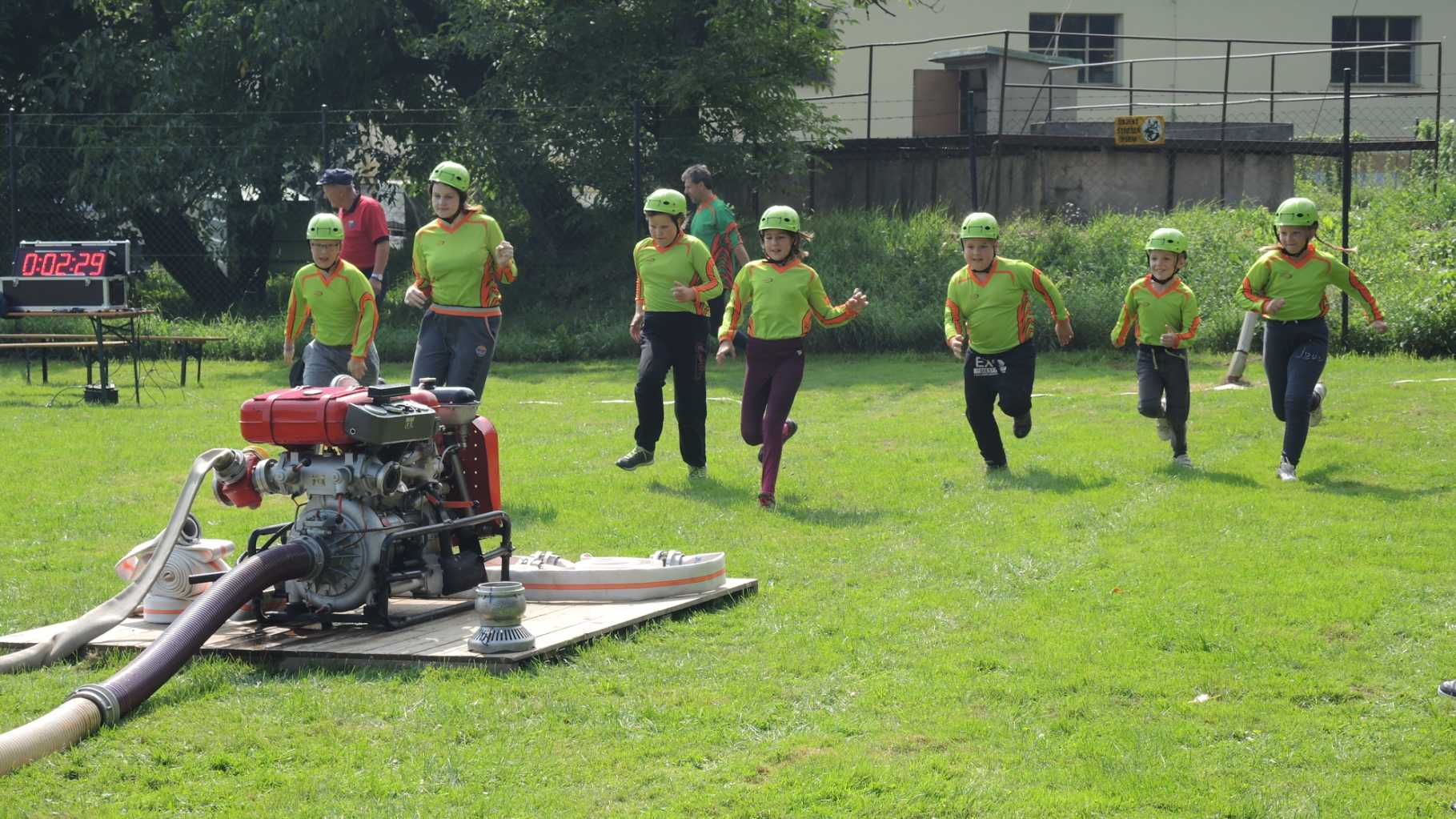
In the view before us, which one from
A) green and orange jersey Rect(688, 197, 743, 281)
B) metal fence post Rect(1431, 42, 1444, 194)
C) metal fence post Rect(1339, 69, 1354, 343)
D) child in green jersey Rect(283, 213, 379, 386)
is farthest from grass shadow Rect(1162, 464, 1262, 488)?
metal fence post Rect(1431, 42, 1444, 194)

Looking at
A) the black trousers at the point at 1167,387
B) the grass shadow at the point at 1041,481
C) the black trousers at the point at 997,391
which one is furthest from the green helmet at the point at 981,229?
the grass shadow at the point at 1041,481

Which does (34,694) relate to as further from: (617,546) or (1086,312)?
(1086,312)

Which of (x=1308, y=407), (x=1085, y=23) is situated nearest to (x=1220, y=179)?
(x=1085, y=23)

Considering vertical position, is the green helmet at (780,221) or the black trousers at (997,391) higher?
the green helmet at (780,221)

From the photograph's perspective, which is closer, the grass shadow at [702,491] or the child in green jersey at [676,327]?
the grass shadow at [702,491]

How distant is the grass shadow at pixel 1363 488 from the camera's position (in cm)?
998

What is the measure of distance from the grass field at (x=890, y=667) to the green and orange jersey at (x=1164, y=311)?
892mm

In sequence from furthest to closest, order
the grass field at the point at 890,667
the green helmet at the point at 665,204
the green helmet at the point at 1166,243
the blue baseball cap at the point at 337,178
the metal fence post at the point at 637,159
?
the metal fence post at the point at 637,159 → the green helmet at the point at 1166,243 → the blue baseball cap at the point at 337,178 → the green helmet at the point at 665,204 → the grass field at the point at 890,667

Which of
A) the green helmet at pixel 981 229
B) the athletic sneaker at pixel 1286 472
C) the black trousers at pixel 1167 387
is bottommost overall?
the athletic sneaker at pixel 1286 472

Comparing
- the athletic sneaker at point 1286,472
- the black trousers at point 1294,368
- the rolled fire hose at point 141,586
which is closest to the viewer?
the rolled fire hose at point 141,586

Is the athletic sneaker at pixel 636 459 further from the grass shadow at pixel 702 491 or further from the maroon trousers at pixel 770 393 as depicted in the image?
the maroon trousers at pixel 770 393

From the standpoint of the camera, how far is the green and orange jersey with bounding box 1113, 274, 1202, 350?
1143 cm

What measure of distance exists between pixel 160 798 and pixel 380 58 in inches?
819

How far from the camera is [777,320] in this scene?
10500 millimetres
